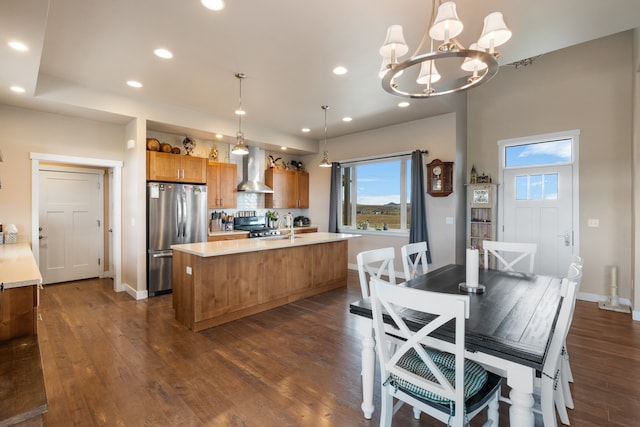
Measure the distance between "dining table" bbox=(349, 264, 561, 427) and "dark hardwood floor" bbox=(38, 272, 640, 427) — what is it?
12.4 inches

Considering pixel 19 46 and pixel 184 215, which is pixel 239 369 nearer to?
pixel 184 215

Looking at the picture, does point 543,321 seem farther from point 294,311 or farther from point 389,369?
point 294,311

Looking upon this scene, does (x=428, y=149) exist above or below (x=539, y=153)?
above

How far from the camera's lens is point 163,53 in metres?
3.07

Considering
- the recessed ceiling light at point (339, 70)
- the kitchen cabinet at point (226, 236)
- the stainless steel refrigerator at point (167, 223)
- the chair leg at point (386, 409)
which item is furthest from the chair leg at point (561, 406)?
the kitchen cabinet at point (226, 236)

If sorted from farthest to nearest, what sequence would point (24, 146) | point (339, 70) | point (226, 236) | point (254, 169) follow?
point (254, 169) < point (226, 236) < point (24, 146) < point (339, 70)

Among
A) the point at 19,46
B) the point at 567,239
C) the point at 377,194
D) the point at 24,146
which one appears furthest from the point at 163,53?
the point at 567,239

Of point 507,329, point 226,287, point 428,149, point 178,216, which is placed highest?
point 428,149

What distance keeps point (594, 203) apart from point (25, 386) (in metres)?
6.11

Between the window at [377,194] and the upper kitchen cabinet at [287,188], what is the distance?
1018 mm

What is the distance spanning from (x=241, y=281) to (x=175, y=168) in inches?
94.5

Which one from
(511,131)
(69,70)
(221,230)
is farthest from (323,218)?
(69,70)

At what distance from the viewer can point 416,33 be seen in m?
2.67

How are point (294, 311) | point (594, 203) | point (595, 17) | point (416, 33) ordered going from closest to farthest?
1. point (595, 17)
2. point (416, 33)
3. point (294, 311)
4. point (594, 203)
